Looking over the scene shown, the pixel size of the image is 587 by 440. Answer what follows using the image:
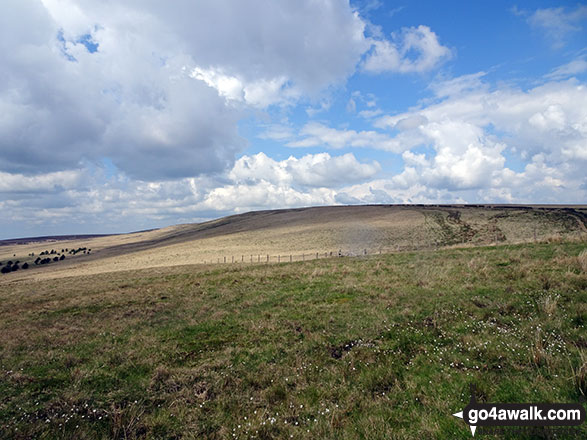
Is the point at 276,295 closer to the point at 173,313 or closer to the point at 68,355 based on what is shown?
the point at 173,313

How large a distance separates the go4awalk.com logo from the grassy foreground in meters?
0.25

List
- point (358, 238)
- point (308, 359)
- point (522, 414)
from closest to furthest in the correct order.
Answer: point (522, 414) < point (308, 359) < point (358, 238)

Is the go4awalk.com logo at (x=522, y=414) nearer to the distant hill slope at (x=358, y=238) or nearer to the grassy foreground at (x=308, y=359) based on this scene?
the grassy foreground at (x=308, y=359)

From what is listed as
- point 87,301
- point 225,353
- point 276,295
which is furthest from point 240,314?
point 87,301

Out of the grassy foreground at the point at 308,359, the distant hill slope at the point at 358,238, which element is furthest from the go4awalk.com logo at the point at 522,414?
the distant hill slope at the point at 358,238

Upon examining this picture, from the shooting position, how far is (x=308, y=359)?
866 centimetres

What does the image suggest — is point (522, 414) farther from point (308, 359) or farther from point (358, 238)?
point (358, 238)

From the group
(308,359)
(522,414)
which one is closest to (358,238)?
(308,359)

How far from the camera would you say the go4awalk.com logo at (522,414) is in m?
4.78

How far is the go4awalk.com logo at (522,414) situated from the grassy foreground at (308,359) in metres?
0.25

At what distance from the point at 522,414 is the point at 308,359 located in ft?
16.6

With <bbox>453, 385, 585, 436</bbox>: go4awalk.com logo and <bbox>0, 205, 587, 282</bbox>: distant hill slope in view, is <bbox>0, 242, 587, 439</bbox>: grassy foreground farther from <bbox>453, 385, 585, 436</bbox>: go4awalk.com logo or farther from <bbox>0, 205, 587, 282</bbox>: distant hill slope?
<bbox>0, 205, 587, 282</bbox>: distant hill slope

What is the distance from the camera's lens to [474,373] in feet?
21.5

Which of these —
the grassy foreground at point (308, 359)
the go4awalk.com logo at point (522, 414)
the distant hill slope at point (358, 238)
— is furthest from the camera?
the distant hill slope at point (358, 238)
